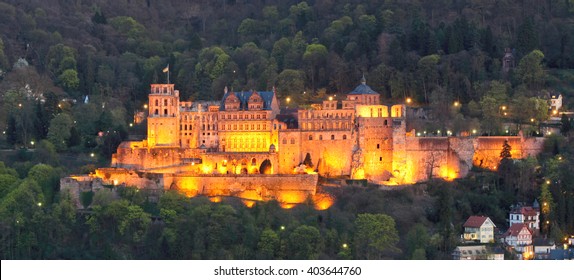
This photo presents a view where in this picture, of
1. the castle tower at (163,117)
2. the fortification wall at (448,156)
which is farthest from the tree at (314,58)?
the fortification wall at (448,156)

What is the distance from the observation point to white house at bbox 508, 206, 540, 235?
92688mm

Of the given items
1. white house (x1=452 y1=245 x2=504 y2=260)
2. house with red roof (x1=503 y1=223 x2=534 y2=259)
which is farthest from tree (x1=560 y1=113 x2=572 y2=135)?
white house (x1=452 y1=245 x2=504 y2=260)

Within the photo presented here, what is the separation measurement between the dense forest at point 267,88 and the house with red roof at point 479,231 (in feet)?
2.80

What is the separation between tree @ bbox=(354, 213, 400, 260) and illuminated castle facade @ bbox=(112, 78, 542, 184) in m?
6.77

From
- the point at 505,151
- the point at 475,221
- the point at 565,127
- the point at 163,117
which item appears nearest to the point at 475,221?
the point at 475,221

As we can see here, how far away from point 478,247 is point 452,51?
2789 cm

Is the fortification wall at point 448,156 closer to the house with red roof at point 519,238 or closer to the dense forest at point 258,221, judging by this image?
the dense forest at point 258,221

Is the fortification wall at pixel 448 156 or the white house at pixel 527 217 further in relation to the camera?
the fortification wall at pixel 448 156

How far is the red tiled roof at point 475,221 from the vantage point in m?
90.6

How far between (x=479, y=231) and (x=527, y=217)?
12.9 ft

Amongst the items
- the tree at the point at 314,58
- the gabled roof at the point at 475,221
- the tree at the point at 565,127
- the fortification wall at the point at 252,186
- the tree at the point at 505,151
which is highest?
the tree at the point at 314,58

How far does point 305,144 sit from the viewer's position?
96875 millimetres

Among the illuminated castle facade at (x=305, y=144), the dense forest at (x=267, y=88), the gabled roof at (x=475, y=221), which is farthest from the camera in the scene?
the illuminated castle facade at (x=305, y=144)

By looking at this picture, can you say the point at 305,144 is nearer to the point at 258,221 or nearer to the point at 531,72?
the point at 258,221
